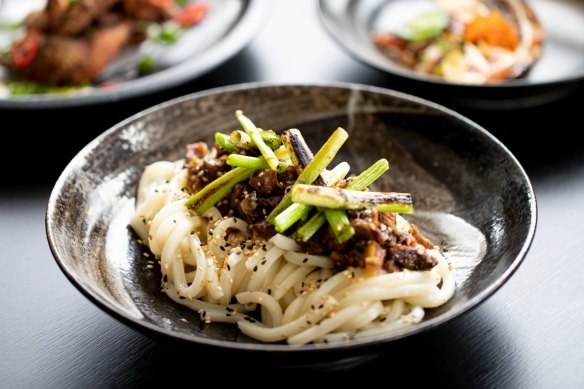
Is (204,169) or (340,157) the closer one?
(204,169)

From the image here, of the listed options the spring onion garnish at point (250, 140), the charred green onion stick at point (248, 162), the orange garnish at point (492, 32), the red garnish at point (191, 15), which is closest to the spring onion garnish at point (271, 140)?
the spring onion garnish at point (250, 140)

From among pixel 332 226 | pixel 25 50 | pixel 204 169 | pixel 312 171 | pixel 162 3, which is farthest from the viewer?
pixel 162 3

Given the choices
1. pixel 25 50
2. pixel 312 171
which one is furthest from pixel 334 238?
pixel 25 50

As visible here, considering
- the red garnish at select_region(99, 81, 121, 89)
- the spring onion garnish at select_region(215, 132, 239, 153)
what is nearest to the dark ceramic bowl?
the spring onion garnish at select_region(215, 132, 239, 153)

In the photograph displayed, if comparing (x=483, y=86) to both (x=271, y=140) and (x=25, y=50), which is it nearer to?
(x=271, y=140)

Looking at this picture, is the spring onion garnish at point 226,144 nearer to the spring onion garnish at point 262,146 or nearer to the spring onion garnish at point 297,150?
the spring onion garnish at point 262,146

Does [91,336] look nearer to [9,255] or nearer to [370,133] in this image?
[9,255]

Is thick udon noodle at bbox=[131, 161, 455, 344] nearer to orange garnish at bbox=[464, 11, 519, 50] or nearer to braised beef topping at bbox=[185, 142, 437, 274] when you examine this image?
braised beef topping at bbox=[185, 142, 437, 274]
